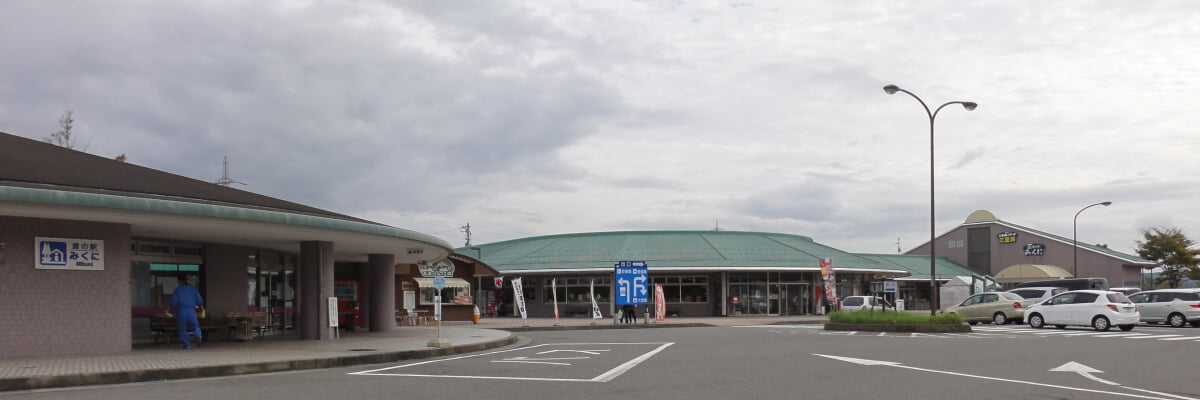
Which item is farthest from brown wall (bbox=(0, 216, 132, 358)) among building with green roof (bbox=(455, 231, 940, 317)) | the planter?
building with green roof (bbox=(455, 231, 940, 317))

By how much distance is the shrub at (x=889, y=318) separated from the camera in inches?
1158

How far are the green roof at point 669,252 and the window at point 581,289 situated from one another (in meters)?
1.09

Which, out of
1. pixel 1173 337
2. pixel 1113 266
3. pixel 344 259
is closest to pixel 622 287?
pixel 344 259

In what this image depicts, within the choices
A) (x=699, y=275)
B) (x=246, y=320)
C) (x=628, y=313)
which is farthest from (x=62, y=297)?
(x=699, y=275)

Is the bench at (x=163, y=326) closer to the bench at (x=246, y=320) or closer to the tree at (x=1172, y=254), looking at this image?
the bench at (x=246, y=320)

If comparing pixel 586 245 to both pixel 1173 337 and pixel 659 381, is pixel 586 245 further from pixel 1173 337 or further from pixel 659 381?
pixel 659 381

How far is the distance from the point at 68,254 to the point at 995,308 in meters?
31.1

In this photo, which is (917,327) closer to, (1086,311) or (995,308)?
(1086,311)

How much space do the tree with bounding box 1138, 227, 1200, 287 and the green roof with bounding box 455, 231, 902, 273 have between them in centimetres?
2525

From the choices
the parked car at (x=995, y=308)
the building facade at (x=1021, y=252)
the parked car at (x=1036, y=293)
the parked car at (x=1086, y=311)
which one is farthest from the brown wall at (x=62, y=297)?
the building facade at (x=1021, y=252)

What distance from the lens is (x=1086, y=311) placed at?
100ft

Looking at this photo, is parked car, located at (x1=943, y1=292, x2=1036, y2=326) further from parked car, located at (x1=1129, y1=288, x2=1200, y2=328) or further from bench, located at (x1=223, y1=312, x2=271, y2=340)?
bench, located at (x1=223, y1=312, x2=271, y2=340)

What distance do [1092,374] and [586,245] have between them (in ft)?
150

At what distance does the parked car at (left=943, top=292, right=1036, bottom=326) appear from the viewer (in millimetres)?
35906
